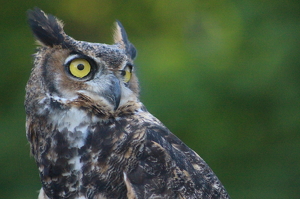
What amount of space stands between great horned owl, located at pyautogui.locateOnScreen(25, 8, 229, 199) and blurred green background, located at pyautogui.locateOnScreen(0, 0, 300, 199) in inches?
90.9

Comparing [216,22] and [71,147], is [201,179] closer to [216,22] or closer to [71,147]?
[71,147]

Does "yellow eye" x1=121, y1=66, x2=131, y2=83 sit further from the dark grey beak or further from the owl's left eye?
the dark grey beak

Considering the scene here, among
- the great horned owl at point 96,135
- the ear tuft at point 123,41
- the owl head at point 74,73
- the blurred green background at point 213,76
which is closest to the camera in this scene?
the great horned owl at point 96,135

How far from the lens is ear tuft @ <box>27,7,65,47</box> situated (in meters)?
2.49

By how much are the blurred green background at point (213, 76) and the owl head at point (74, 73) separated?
227cm

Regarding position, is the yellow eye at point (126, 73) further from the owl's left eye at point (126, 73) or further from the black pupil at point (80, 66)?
the black pupil at point (80, 66)

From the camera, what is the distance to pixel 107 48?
251 centimetres

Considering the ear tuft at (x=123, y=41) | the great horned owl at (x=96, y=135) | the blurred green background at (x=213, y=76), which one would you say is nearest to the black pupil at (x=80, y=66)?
the great horned owl at (x=96, y=135)

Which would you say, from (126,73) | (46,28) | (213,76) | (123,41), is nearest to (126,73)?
(126,73)

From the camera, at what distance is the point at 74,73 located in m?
2.39

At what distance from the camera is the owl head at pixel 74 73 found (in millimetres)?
2398

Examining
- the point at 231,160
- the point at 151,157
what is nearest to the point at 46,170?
the point at 151,157

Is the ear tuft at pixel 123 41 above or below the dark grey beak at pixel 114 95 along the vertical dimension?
above

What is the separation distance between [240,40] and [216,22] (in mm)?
317
